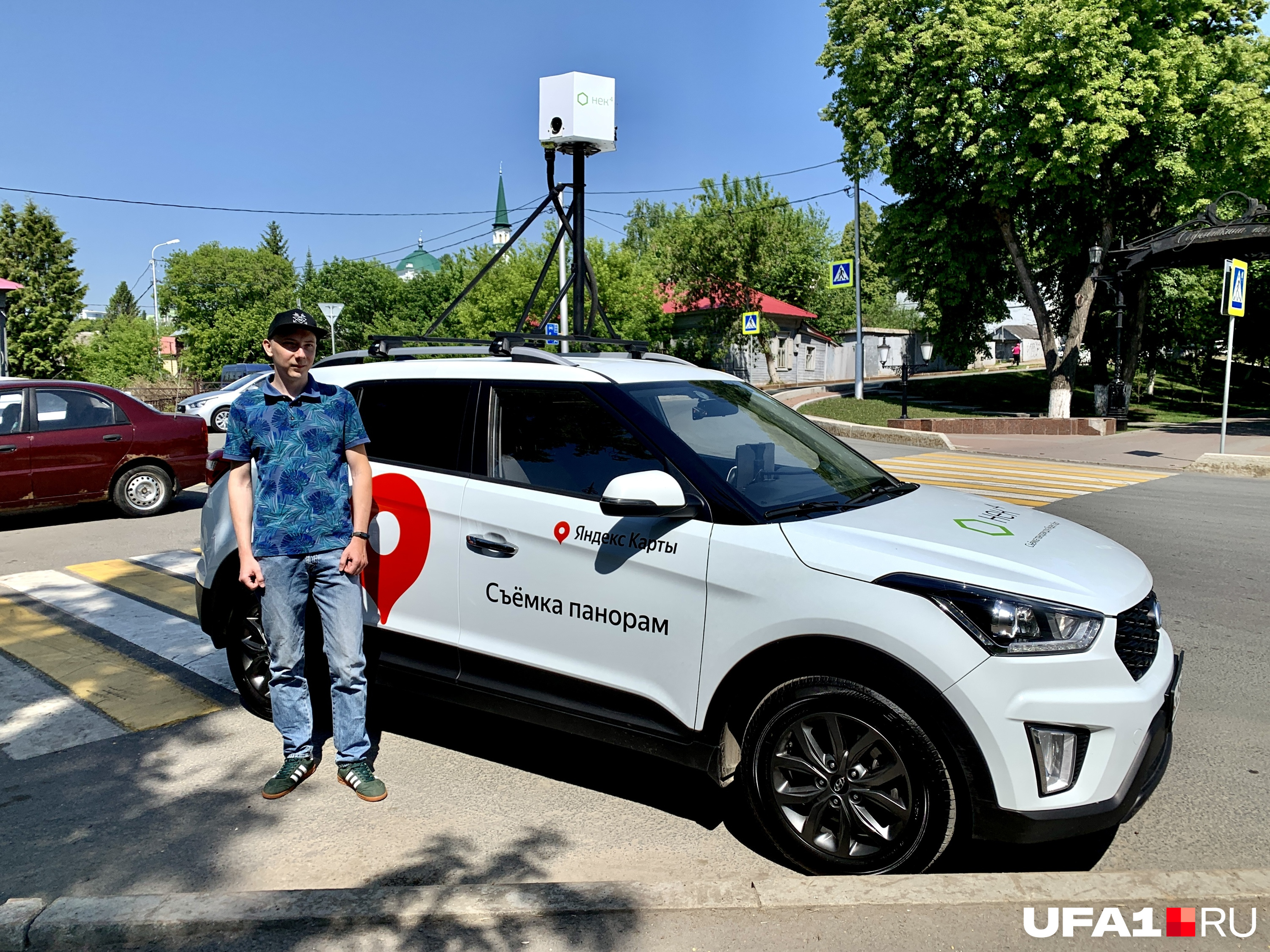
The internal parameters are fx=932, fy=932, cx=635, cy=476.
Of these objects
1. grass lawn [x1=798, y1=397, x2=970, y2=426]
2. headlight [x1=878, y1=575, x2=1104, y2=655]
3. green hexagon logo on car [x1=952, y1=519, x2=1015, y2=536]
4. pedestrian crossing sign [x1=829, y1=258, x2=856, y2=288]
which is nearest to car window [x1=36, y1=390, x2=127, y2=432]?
green hexagon logo on car [x1=952, y1=519, x2=1015, y2=536]

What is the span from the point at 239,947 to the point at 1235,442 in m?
22.2

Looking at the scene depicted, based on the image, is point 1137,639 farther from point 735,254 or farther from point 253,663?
point 735,254

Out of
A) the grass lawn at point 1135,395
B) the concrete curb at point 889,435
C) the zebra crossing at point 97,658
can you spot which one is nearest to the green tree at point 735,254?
the grass lawn at point 1135,395

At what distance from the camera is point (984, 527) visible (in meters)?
3.50

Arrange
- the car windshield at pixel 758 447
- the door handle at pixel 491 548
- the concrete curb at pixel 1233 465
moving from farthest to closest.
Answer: the concrete curb at pixel 1233 465
the door handle at pixel 491 548
the car windshield at pixel 758 447

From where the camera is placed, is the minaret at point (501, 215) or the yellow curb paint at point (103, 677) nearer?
the yellow curb paint at point (103, 677)

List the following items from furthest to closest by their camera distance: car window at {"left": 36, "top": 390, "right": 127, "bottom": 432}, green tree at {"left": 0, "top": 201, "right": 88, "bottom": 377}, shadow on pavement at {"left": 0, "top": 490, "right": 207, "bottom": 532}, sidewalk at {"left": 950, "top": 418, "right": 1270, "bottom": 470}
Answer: green tree at {"left": 0, "top": 201, "right": 88, "bottom": 377} < sidewalk at {"left": 950, "top": 418, "right": 1270, "bottom": 470} < shadow on pavement at {"left": 0, "top": 490, "right": 207, "bottom": 532} < car window at {"left": 36, "top": 390, "right": 127, "bottom": 432}

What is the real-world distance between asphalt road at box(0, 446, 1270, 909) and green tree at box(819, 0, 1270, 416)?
2257cm

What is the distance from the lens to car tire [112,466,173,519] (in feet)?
35.6

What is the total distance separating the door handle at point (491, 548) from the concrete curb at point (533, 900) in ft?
4.11

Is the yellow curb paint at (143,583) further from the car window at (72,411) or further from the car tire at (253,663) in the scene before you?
the car window at (72,411)

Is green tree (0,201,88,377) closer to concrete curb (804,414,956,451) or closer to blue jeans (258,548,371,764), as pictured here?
concrete curb (804,414,956,451)

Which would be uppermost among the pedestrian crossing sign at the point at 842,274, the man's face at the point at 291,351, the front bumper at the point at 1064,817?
the pedestrian crossing sign at the point at 842,274

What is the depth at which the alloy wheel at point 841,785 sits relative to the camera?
299 centimetres
